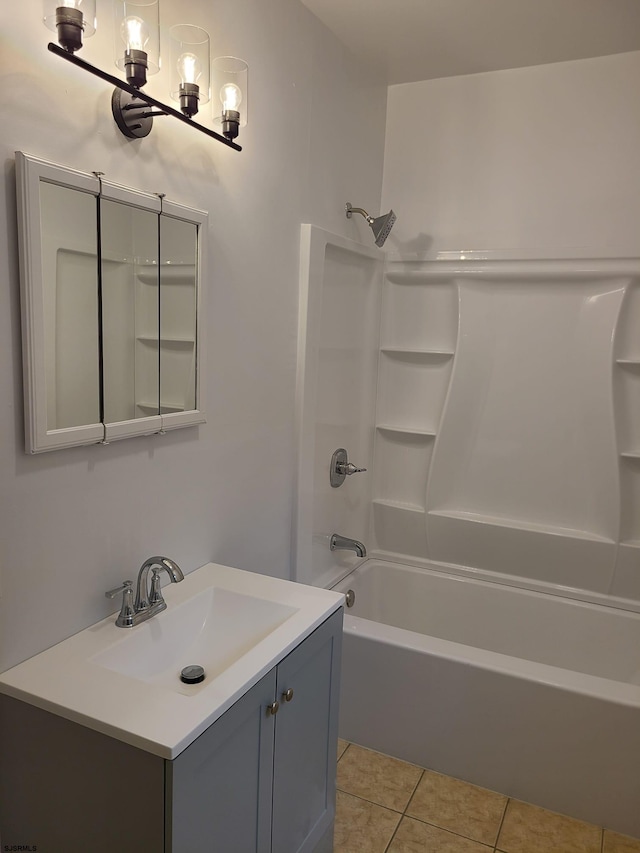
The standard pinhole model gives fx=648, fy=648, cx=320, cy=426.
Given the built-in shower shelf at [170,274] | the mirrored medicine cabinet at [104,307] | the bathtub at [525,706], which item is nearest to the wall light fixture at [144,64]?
the mirrored medicine cabinet at [104,307]

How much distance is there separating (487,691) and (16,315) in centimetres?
187

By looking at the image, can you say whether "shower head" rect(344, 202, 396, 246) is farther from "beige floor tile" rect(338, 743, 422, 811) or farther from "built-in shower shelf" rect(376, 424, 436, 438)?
"beige floor tile" rect(338, 743, 422, 811)

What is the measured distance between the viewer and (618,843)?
2.05 meters

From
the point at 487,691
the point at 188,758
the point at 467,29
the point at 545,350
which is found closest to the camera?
the point at 188,758

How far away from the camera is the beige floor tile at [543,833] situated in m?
2.02

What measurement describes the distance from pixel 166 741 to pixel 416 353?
2.22 metres

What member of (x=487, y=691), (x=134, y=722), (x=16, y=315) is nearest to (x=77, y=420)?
(x=16, y=315)

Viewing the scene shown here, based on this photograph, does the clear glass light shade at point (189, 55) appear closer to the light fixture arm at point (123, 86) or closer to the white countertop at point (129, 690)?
the light fixture arm at point (123, 86)

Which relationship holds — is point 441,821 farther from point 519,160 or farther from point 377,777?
point 519,160

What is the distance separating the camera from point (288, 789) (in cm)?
162

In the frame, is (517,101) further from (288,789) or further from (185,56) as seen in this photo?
(288,789)

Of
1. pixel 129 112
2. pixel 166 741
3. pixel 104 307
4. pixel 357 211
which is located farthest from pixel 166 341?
pixel 357 211

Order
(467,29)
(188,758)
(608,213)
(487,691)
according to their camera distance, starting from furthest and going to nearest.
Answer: (608,213), (467,29), (487,691), (188,758)

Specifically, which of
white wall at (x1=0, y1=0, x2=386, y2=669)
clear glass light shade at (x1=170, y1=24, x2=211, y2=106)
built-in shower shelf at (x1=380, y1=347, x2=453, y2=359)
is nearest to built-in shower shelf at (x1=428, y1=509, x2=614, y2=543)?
built-in shower shelf at (x1=380, y1=347, x2=453, y2=359)
